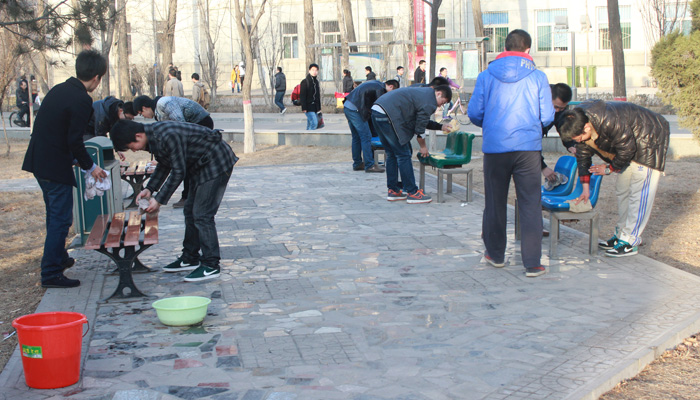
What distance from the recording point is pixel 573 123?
6.15 m

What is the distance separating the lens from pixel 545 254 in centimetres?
678

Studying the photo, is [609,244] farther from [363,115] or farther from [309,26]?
[309,26]

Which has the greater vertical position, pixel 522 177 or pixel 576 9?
pixel 576 9

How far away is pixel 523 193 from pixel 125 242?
10.2 feet

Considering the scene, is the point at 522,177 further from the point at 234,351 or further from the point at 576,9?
the point at 576,9


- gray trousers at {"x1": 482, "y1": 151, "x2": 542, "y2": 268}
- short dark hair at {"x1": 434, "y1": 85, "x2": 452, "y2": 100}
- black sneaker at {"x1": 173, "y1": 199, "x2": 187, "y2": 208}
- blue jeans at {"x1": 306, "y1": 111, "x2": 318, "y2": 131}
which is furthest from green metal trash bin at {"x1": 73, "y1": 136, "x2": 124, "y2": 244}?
blue jeans at {"x1": 306, "y1": 111, "x2": 318, "y2": 131}

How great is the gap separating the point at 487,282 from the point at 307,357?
205 cm

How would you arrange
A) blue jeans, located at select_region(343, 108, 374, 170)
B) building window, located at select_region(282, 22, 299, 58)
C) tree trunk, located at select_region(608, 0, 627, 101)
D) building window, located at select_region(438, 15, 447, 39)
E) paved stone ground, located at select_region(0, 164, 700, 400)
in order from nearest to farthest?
1. paved stone ground, located at select_region(0, 164, 700, 400)
2. blue jeans, located at select_region(343, 108, 374, 170)
3. tree trunk, located at select_region(608, 0, 627, 101)
4. building window, located at select_region(438, 15, 447, 39)
5. building window, located at select_region(282, 22, 299, 58)

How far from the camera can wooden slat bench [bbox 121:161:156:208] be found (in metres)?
9.59

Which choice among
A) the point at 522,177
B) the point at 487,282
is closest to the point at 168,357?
the point at 487,282

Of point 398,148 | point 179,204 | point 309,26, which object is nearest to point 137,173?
point 179,204

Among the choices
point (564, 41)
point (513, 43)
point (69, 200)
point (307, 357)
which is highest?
point (564, 41)

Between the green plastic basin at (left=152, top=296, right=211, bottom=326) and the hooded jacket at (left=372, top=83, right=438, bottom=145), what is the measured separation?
15.1 feet

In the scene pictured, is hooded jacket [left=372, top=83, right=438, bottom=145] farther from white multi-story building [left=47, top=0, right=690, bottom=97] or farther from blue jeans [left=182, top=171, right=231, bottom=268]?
white multi-story building [left=47, top=0, right=690, bottom=97]
